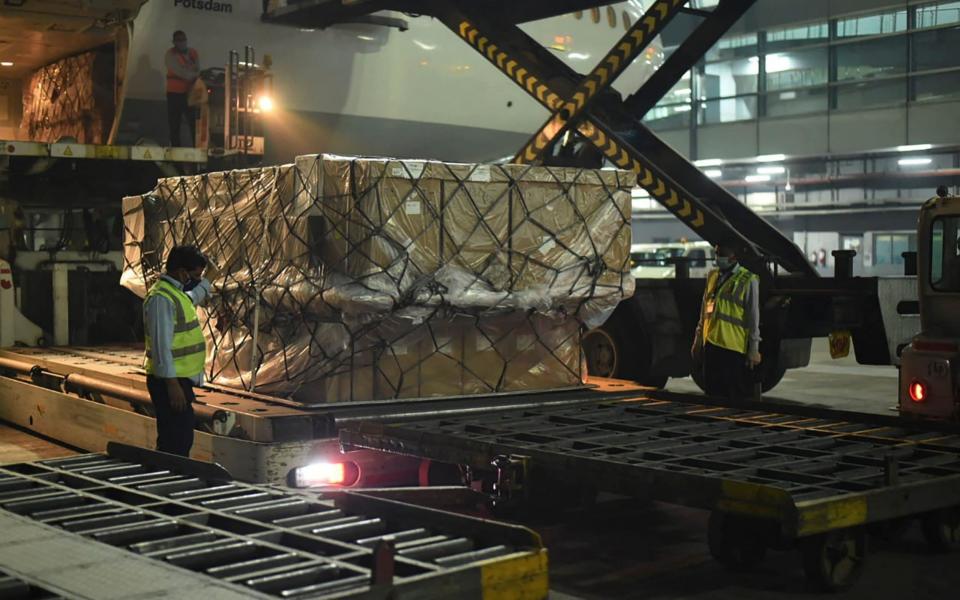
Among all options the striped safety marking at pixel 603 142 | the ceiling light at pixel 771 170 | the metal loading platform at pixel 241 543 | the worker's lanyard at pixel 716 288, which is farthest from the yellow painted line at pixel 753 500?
the ceiling light at pixel 771 170

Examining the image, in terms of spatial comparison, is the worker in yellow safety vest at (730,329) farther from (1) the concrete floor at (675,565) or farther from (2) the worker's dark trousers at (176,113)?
(2) the worker's dark trousers at (176,113)

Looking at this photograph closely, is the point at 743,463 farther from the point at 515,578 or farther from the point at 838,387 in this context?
the point at 838,387

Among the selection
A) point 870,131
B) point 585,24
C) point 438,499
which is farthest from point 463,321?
point 870,131

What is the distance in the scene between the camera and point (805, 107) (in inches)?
1358

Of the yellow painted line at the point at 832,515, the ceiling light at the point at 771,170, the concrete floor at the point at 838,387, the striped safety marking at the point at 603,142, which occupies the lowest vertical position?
the concrete floor at the point at 838,387

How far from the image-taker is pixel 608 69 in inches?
503

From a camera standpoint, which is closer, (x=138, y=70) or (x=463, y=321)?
(x=463, y=321)

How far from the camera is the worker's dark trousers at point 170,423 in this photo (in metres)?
7.33

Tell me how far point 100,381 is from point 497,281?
345 cm

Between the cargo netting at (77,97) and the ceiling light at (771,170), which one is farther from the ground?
the ceiling light at (771,170)

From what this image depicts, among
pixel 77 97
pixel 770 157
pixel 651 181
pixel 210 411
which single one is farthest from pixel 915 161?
pixel 210 411

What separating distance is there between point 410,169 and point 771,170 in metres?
30.6

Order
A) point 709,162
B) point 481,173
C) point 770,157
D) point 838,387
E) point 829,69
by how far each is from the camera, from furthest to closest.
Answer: point 709,162 < point 770,157 < point 829,69 < point 838,387 < point 481,173

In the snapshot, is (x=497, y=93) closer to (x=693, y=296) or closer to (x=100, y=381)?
(x=693, y=296)
